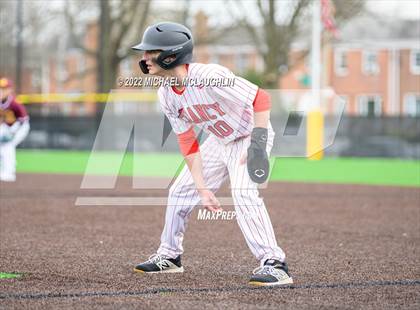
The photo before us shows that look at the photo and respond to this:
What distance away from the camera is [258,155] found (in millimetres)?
5766

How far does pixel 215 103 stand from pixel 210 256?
185 cm

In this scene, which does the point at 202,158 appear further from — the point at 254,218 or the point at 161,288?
the point at 161,288

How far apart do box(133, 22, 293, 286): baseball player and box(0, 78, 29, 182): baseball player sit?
10.9 m

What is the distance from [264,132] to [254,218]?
60 centimetres

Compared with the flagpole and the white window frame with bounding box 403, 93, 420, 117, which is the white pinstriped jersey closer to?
the flagpole

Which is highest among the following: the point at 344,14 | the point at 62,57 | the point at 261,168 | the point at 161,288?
the point at 261,168

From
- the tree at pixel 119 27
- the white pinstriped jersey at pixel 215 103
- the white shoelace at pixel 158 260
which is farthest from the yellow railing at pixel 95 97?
the white pinstriped jersey at pixel 215 103

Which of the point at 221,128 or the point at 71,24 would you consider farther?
the point at 71,24

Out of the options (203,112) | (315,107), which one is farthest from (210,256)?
(315,107)

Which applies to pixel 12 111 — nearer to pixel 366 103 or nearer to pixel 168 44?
pixel 168 44

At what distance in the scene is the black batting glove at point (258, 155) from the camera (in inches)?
227

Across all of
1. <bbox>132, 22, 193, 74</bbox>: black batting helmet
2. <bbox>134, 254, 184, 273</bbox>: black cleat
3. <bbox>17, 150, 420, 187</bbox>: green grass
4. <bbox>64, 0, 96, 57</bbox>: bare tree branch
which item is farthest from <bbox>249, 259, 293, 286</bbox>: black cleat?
<bbox>64, 0, 96, 57</bbox>: bare tree branch

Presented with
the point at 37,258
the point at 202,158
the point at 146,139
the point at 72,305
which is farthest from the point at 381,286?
the point at 146,139

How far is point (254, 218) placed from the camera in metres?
5.89
